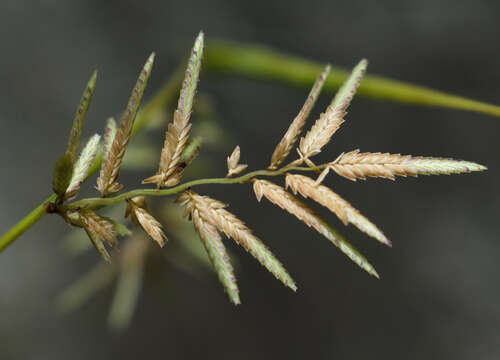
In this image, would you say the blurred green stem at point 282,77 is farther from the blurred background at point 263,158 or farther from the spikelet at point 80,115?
the blurred background at point 263,158

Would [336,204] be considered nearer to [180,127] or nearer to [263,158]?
[180,127]

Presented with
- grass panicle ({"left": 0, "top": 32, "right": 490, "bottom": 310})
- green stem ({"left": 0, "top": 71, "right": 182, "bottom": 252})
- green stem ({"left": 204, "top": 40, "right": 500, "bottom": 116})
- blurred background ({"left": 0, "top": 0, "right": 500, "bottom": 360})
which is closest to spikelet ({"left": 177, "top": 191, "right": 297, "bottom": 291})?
grass panicle ({"left": 0, "top": 32, "right": 490, "bottom": 310})

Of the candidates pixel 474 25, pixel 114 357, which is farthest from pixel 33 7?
pixel 474 25

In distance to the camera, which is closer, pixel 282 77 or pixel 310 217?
pixel 310 217

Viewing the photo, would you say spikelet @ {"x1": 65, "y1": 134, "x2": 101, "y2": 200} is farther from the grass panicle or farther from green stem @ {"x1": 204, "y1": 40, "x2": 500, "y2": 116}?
green stem @ {"x1": 204, "y1": 40, "x2": 500, "y2": 116}

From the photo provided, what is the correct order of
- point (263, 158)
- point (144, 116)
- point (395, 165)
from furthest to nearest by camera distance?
point (263, 158), point (144, 116), point (395, 165)

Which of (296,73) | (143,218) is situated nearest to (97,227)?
(143,218)

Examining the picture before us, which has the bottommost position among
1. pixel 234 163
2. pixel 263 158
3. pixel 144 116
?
pixel 263 158

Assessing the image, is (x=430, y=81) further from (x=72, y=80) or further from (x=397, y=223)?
(x=72, y=80)
